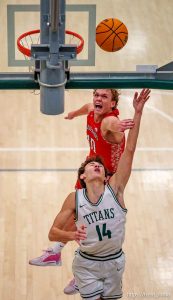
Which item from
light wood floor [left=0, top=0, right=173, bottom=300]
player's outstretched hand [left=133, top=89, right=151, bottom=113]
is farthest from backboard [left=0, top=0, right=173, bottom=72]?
player's outstretched hand [left=133, top=89, right=151, bottom=113]

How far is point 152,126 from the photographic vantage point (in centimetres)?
1078

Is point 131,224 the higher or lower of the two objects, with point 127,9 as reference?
lower

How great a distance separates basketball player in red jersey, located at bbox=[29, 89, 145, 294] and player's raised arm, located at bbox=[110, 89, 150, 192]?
26.8 inches

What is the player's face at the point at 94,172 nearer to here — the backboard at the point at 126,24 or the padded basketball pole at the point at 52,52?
the padded basketball pole at the point at 52,52

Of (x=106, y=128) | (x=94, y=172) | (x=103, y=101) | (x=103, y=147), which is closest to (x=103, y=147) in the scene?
(x=103, y=147)

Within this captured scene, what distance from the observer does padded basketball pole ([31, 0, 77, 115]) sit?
484cm

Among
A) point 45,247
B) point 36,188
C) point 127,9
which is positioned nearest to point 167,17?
point 127,9

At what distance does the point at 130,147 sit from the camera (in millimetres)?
6148

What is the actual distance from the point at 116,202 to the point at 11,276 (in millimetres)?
2185

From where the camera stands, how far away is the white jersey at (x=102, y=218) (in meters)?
6.32

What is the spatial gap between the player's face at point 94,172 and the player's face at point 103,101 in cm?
108

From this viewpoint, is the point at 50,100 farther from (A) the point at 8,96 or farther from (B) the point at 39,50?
(A) the point at 8,96

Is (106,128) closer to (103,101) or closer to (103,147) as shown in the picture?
(103,101)

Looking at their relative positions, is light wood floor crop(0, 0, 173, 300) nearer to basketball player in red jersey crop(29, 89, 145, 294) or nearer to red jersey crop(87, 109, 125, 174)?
basketball player in red jersey crop(29, 89, 145, 294)
